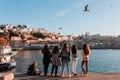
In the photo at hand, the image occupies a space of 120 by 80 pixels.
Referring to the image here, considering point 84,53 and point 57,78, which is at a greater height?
point 84,53

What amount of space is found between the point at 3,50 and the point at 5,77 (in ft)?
178

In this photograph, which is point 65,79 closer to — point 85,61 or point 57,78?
point 57,78

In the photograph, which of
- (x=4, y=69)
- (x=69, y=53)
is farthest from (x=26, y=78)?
(x=4, y=69)

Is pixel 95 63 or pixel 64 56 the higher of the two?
pixel 64 56

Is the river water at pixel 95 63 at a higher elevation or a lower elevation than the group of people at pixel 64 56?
lower

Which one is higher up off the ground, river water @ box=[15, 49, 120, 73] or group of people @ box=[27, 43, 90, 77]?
group of people @ box=[27, 43, 90, 77]

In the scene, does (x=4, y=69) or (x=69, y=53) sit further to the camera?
(x=4, y=69)

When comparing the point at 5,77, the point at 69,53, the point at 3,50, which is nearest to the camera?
the point at 5,77

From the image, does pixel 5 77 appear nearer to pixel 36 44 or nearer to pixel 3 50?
pixel 3 50

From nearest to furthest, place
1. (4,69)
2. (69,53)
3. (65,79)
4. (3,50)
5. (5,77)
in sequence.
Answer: (5,77)
(65,79)
(69,53)
(4,69)
(3,50)

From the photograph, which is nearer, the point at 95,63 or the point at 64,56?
the point at 64,56

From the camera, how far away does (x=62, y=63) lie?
1394 centimetres

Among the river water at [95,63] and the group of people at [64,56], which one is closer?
the group of people at [64,56]

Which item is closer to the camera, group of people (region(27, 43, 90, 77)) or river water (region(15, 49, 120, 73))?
group of people (region(27, 43, 90, 77))
